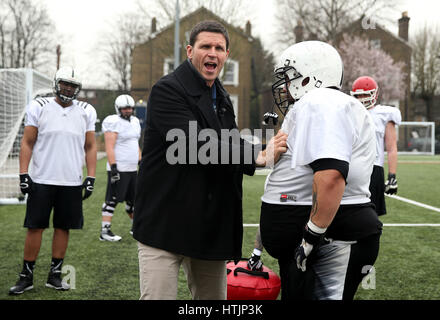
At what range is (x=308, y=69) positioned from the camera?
2.39 metres

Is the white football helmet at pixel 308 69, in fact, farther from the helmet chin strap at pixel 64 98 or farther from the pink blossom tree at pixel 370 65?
the pink blossom tree at pixel 370 65

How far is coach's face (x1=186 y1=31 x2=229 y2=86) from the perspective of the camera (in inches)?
Answer: 103

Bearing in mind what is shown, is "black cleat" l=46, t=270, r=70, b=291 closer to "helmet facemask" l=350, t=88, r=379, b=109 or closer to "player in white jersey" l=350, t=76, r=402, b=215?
"player in white jersey" l=350, t=76, r=402, b=215

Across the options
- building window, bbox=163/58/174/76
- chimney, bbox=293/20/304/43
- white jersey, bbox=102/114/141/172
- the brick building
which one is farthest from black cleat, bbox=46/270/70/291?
chimney, bbox=293/20/304/43

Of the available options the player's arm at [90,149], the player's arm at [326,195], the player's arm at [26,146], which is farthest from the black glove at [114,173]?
the player's arm at [326,195]

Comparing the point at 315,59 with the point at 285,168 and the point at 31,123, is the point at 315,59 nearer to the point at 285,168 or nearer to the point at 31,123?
the point at 285,168

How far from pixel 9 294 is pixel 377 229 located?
11.6ft

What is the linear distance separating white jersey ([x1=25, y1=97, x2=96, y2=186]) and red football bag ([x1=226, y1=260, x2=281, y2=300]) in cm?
213

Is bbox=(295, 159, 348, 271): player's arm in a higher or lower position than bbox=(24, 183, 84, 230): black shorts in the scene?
higher

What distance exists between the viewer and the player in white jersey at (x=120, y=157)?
6.92 m

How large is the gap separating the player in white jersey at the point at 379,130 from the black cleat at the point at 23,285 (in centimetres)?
362

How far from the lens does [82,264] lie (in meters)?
5.51

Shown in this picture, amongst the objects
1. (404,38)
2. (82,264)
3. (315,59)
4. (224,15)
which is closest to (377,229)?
(315,59)

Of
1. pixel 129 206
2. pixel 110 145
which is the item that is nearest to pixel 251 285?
pixel 110 145
